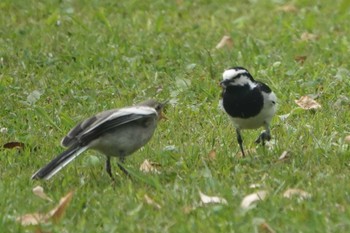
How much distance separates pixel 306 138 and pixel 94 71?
10.0ft

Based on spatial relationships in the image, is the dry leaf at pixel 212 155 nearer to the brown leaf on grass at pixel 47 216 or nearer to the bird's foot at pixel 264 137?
the bird's foot at pixel 264 137

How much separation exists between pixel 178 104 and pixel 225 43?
86.4 inches

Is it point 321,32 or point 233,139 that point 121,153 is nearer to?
point 233,139

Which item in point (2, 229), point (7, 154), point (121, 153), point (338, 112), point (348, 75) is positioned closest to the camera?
point (2, 229)

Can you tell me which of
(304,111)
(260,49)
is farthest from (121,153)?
(260,49)

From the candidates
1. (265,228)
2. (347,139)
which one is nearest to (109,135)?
(265,228)

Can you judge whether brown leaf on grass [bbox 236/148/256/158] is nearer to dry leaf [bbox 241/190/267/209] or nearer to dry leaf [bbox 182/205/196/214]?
dry leaf [bbox 241/190/267/209]

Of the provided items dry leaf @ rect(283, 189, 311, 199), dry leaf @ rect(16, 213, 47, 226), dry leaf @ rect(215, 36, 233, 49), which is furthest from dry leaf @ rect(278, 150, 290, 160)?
dry leaf @ rect(215, 36, 233, 49)

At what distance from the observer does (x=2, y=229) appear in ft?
19.5

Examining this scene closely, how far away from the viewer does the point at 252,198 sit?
20.4 ft

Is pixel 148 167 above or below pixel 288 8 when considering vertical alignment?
above

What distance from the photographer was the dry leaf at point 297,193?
635 centimetres

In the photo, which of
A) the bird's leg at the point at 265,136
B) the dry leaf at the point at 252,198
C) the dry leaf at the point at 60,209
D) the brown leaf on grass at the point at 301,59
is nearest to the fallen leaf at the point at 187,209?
the dry leaf at the point at 252,198

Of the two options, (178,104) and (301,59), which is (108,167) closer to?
(178,104)
